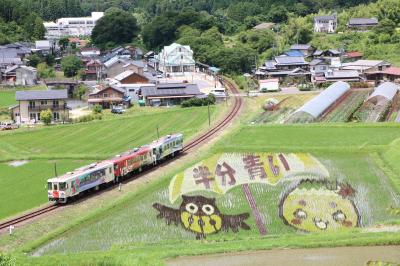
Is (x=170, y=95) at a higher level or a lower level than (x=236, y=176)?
higher

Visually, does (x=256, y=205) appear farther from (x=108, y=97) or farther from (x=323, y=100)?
(x=108, y=97)

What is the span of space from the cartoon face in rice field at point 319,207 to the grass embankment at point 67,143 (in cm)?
1057

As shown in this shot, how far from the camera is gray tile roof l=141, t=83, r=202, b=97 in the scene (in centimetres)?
5347

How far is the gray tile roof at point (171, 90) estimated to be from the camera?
175ft

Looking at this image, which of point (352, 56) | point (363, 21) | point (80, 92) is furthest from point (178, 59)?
point (363, 21)

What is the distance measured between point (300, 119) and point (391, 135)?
6.95 metres

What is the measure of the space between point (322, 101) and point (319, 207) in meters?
19.8

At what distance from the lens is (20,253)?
21344 mm

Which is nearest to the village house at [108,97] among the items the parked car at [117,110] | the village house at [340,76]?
the parked car at [117,110]

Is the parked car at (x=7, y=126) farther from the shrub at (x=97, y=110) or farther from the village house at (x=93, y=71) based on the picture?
the village house at (x=93, y=71)

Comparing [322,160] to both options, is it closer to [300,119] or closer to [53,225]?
[300,119]

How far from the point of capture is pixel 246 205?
25391mm

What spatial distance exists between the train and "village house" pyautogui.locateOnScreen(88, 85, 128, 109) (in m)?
21.3

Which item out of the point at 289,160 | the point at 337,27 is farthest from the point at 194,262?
the point at 337,27
